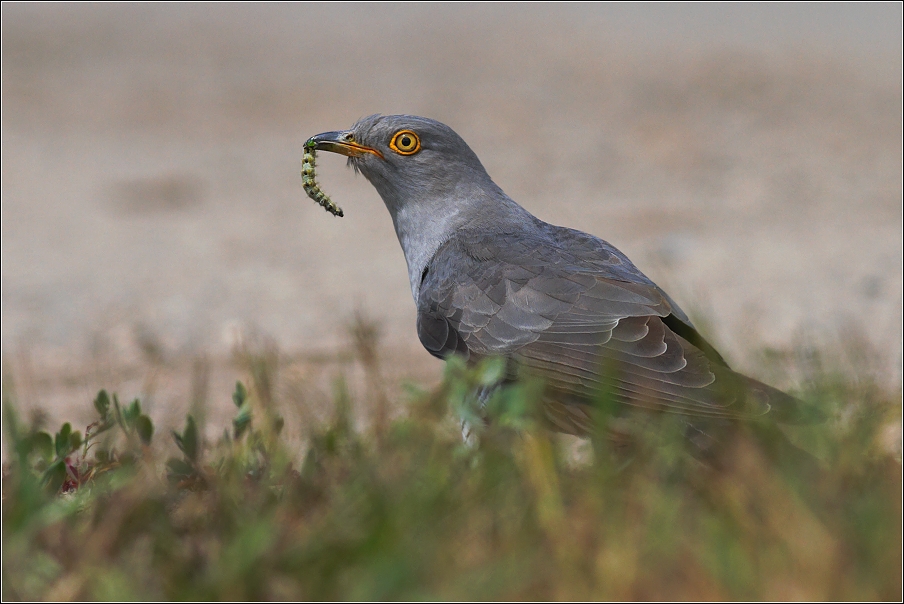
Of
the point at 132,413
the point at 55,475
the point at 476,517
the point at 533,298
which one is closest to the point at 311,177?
the point at 533,298

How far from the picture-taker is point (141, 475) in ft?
10.2

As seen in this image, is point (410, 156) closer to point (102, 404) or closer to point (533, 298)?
point (533, 298)

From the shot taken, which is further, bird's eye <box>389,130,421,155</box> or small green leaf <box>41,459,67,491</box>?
bird's eye <box>389,130,421,155</box>

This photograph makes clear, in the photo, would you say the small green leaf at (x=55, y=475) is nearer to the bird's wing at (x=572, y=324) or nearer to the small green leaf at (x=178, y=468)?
the small green leaf at (x=178, y=468)

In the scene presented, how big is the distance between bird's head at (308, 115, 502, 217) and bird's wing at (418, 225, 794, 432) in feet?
1.40

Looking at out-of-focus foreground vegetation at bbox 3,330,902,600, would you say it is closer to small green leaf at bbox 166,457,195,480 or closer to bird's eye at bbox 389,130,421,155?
small green leaf at bbox 166,457,195,480

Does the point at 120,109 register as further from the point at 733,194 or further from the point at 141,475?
the point at 141,475

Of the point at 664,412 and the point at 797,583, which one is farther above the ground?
the point at 664,412

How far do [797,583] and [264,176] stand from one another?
37.2ft

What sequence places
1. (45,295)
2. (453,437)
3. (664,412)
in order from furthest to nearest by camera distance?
1. (45,295)
2. (664,412)
3. (453,437)

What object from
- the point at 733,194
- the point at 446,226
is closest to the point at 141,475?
the point at 446,226

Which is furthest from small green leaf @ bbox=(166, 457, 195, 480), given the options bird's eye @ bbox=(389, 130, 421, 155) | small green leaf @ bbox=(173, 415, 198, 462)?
bird's eye @ bbox=(389, 130, 421, 155)

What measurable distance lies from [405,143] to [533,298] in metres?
1.35

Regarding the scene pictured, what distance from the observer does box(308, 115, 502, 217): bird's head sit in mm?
5547
